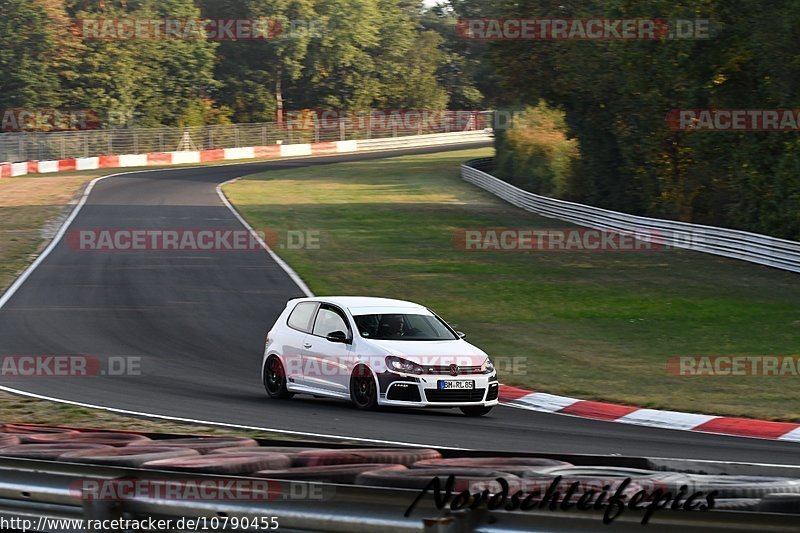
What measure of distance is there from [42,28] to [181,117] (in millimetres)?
13657

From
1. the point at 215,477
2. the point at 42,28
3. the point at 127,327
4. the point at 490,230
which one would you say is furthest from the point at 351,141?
the point at 215,477

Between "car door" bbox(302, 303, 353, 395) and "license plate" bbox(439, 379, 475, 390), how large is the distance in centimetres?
124

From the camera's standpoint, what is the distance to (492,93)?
301 feet

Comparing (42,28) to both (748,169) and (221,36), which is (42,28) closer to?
(221,36)

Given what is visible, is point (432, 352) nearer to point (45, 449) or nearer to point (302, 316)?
point (302, 316)

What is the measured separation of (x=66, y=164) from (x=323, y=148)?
77.0 feet

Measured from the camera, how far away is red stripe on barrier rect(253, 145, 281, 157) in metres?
81.5

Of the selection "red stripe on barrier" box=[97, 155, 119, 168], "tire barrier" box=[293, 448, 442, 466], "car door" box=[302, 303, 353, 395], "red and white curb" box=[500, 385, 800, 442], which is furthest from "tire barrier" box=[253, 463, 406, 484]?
"red stripe on barrier" box=[97, 155, 119, 168]

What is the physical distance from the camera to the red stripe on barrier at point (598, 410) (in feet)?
45.5

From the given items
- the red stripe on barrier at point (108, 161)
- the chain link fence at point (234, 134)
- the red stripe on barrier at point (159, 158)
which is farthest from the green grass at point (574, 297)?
the red stripe on barrier at point (159, 158)

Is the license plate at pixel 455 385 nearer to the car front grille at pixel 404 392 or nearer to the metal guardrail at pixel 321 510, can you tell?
the car front grille at pixel 404 392

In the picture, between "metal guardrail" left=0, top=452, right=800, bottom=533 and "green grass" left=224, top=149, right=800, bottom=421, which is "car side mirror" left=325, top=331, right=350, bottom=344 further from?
"metal guardrail" left=0, top=452, right=800, bottom=533

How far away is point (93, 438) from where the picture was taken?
6945 mm

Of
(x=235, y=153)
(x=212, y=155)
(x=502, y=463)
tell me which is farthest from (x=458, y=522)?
(x=235, y=153)
